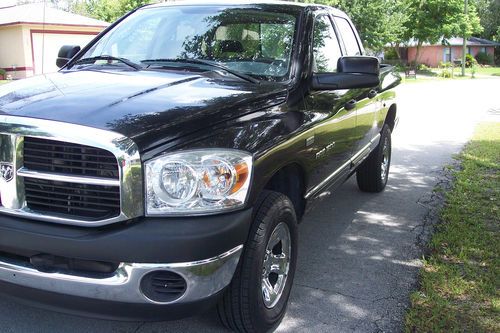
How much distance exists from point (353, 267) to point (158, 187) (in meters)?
2.25

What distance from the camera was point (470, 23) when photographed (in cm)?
4372

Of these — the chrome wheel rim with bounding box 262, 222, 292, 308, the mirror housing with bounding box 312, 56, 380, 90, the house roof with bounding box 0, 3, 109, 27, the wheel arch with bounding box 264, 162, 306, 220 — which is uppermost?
the house roof with bounding box 0, 3, 109, 27

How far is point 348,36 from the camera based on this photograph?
5477mm

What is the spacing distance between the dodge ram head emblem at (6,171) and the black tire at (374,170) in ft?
14.0

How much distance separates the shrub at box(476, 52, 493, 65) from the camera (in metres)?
62.5

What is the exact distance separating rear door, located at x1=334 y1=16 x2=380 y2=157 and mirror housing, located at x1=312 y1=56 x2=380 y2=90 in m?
0.95

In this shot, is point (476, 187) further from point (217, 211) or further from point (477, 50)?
point (477, 50)

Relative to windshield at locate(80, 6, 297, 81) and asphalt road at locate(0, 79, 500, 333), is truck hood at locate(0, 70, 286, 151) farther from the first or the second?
asphalt road at locate(0, 79, 500, 333)

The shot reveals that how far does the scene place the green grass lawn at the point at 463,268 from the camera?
3.39 m

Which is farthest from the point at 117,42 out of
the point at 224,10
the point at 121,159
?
the point at 121,159

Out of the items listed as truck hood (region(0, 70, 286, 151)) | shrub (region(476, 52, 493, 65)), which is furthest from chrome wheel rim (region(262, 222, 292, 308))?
shrub (region(476, 52, 493, 65))

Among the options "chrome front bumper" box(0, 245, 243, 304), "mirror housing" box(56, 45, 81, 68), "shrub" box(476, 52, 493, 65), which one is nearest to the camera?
"chrome front bumper" box(0, 245, 243, 304)

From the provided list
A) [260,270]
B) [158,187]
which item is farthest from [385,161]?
[158,187]

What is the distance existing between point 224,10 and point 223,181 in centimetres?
205
